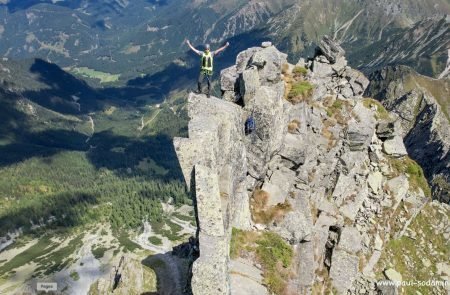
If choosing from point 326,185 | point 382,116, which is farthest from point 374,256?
point 382,116

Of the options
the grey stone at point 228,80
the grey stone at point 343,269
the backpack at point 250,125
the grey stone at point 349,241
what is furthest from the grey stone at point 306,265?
the grey stone at point 228,80

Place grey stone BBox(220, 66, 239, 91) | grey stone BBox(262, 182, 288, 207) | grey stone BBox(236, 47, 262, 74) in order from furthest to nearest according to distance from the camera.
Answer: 1. grey stone BBox(236, 47, 262, 74)
2. grey stone BBox(220, 66, 239, 91)
3. grey stone BBox(262, 182, 288, 207)

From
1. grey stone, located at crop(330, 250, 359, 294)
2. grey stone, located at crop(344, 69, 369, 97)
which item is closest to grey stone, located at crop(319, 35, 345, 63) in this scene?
grey stone, located at crop(344, 69, 369, 97)

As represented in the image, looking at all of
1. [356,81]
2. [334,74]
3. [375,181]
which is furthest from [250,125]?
[356,81]

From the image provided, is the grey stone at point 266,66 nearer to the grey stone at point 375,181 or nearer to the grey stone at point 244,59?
the grey stone at point 244,59

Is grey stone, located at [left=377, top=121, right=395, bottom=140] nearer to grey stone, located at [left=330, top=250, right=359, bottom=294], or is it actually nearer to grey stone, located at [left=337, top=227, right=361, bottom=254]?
grey stone, located at [left=337, top=227, right=361, bottom=254]

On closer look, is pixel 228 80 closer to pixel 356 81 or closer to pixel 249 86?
pixel 249 86

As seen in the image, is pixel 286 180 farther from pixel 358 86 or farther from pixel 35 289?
pixel 35 289
